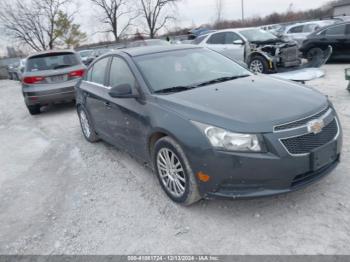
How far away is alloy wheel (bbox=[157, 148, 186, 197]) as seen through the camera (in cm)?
316

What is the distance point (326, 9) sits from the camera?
2004 inches

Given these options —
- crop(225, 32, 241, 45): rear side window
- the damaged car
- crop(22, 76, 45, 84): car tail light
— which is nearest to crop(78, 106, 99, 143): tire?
crop(22, 76, 45, 84): car tail light

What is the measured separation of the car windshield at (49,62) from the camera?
337 inches

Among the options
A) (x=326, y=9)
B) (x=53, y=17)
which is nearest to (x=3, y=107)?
(x=53, y=17)

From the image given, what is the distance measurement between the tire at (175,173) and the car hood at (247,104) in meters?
0.37

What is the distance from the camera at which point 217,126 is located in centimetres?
275

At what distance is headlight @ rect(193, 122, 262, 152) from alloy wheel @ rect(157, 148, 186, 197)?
511 mm

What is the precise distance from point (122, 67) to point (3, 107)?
954 cm

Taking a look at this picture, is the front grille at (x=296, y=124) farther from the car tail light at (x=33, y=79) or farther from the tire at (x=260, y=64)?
the tire at (x=260, y=64)

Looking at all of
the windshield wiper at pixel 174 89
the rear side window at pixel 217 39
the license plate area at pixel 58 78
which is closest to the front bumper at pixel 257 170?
the windshield wiper at pixel 174 89

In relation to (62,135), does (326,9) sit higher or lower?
higher

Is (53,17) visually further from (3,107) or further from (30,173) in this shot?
(30,173)

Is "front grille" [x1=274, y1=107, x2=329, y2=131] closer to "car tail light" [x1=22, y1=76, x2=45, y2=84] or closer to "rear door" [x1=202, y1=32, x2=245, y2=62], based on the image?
"car tail light" [x1=22, y1=76, x2=45, y2=84]

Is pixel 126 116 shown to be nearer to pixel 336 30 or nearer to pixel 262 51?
pixel 262 51
